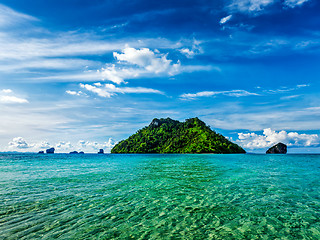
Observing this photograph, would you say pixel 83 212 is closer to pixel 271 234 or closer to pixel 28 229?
pixel 28 229

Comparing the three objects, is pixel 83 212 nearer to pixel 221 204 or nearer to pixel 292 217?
pixel 221 204

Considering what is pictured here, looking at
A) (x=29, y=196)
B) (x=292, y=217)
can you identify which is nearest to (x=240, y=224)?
(x=292, y=217)

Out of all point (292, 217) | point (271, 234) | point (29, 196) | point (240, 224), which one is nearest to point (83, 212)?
point (29, 196)

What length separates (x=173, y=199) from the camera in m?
16.7

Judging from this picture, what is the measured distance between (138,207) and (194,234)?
5.98m

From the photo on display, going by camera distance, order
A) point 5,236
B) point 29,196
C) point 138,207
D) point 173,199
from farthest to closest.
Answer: point 29,196, point 173,199, point 138,207, point 5,236

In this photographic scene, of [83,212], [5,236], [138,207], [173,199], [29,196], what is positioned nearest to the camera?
[5,236]

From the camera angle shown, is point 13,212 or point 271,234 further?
point 13,212

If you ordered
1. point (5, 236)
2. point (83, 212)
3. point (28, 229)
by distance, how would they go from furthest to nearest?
point (83, 212), point (28, 229), point (5, 236)

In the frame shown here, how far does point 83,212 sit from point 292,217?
14813mm

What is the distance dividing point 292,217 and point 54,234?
1510 cm

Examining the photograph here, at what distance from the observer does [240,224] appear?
11.1m

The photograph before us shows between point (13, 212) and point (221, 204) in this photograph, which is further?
point (221, 204)

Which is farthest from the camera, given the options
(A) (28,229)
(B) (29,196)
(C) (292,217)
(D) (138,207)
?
(B) (29,196)
